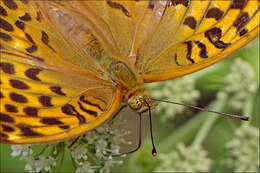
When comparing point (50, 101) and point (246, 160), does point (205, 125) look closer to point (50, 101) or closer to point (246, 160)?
point (246, 160)

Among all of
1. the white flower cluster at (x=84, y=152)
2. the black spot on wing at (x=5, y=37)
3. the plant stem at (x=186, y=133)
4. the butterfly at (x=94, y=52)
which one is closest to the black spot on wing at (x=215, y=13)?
the butterfly at (x=94, y=52)

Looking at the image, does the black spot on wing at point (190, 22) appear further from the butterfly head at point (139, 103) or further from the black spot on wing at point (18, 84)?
the black spot on wing at point (18, 84)

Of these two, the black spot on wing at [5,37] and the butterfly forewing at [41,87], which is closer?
the butterfly forewing at [41,87]

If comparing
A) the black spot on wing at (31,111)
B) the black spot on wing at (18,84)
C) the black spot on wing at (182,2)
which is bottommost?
the black spot on wing at (31,111)

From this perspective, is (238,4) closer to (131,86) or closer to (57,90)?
(131,86)

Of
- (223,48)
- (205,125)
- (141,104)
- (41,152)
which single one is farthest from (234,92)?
(41,152)

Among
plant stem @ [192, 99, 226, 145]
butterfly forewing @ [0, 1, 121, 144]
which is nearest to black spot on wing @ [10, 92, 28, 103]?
butterfly forewing @ [0, 1, 121, 144]
